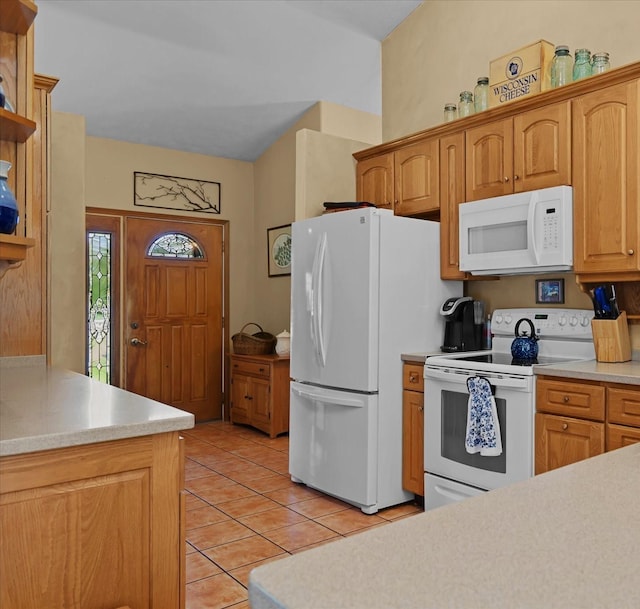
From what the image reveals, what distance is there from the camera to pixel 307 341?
3.70 m

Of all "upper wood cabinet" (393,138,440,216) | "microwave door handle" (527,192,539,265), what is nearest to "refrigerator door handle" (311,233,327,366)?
"upper wood cabinet" (393,138,440,216)

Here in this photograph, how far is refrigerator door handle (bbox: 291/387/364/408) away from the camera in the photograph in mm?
3365

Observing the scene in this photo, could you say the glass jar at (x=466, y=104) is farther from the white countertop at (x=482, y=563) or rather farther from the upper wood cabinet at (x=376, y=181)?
the white countertop at (x=482, y=563)

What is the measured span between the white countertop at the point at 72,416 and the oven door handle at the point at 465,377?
1679mm

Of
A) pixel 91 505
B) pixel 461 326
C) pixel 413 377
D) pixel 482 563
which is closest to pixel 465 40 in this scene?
pixel 461 326

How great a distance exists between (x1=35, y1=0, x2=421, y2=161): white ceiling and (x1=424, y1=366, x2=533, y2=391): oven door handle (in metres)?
2.54

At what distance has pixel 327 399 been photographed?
3512mm

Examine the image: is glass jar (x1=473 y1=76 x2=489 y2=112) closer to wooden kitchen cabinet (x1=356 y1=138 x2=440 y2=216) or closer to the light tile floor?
wooden kitchen cabinet (x1=356 y1=138 x2=440 y2=216)

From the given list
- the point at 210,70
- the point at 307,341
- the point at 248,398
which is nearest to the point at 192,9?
the point at 210,70

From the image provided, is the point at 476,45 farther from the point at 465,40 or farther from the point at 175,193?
the point at 175,193

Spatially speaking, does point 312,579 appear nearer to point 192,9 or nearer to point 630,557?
point 630,557

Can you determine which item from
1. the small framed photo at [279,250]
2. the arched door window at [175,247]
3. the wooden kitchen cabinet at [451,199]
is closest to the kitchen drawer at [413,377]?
the wooden kitchen cabinet at [451,199]

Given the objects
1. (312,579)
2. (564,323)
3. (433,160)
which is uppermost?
(433,160)

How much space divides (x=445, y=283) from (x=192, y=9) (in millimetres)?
2352
